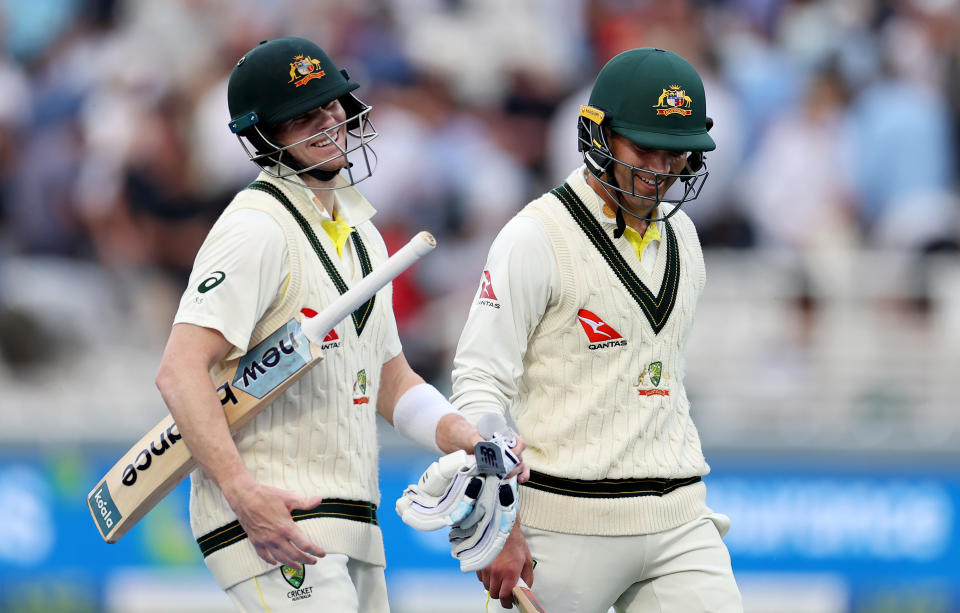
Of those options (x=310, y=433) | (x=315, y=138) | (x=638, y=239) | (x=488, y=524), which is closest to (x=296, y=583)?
(x=310, y=433)

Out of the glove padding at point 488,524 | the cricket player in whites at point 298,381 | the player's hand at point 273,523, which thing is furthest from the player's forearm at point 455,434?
the player's hand at point 273,523

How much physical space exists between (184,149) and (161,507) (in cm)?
309

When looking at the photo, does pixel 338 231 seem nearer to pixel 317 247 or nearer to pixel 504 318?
pixel 317 247

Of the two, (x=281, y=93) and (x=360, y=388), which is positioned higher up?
(x=281, y=93)

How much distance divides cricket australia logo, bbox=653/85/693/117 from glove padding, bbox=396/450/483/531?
111 cm

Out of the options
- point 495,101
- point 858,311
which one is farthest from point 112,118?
point 858,311

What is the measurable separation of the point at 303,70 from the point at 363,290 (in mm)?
658

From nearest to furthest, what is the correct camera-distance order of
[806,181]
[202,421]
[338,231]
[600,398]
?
[202,421] → [338,231] → [600,398] → [806,181]

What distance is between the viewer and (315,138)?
389 cm

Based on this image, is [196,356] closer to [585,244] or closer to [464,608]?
[585,244]

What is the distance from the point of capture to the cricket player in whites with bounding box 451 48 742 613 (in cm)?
407

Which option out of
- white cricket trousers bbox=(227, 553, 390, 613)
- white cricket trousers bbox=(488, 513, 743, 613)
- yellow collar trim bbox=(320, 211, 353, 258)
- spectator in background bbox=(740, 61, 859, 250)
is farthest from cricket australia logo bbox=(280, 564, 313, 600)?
spectator in background bbox=(740, 61, 859, 250)

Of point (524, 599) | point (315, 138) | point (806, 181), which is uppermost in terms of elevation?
point (806, 181)

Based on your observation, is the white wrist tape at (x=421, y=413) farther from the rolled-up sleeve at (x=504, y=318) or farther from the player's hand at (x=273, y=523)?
the player's hand at (x=273, y=523)
